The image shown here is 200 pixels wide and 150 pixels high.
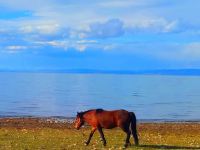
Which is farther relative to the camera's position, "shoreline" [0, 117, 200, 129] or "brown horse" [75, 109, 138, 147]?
"shoreline" [0, 117, 200, 129]

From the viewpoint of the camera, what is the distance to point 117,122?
22.3 m

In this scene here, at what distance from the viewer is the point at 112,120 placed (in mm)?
22531

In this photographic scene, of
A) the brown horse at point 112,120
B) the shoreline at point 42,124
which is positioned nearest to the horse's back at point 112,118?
the brown horse at point 112,120

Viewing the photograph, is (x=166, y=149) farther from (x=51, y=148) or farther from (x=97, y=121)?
(x=51, y=148)

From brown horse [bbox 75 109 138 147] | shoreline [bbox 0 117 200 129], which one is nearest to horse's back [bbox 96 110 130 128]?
brown horse [bbox 75 109 138 147]

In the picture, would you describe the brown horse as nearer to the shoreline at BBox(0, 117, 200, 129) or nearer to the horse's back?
the horse's back

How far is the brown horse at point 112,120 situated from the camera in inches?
870

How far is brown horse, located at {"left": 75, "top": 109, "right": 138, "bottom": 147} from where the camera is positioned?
22094 mm

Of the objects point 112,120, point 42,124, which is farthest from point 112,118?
point 42,124

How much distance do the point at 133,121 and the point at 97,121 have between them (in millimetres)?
1921

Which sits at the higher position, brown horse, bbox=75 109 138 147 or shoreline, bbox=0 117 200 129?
brown horse, bbox=75 109 138 147

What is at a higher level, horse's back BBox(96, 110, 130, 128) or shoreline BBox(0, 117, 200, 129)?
horse's back BBox(96, 110, 130, 128)

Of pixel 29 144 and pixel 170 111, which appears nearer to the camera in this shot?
pixel 29 144

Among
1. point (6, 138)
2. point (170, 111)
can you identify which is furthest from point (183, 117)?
point (6, 138)
